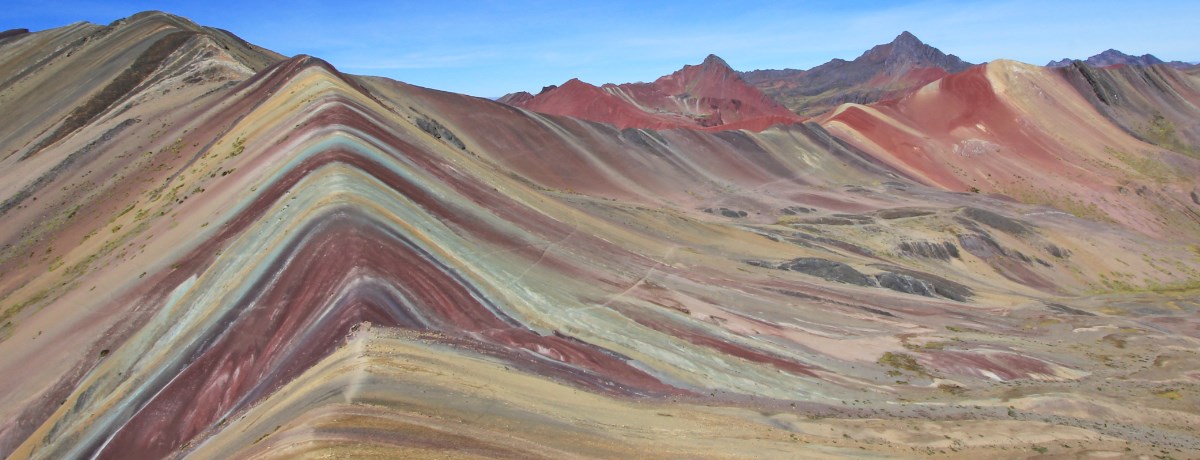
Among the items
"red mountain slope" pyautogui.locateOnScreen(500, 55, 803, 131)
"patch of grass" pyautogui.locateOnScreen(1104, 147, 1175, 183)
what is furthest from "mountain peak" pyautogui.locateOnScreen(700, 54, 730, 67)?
"patch of grass" pyautogui.locateOnScreen(1104, 147, 1175, 183)

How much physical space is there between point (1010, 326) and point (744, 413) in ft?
82.6

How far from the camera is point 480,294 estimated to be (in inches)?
1000

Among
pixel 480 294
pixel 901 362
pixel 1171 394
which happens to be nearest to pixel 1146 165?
pixel 1171 394

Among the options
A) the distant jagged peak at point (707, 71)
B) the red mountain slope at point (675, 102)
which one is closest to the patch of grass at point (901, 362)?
the red mountain slope at point (675, 102)

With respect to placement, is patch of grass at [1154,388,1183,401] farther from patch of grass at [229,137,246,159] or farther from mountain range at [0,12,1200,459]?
patch of grass at [229,137,246,159]

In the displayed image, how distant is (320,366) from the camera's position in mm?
18125

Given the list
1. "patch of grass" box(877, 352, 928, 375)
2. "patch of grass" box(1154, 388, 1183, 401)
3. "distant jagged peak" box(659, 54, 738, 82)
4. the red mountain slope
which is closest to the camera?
"patch of grass" box(1154, 388, 1183, 401)

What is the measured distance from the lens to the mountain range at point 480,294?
1853 centimetres

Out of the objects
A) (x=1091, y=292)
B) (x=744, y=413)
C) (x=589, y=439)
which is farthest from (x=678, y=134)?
(x=589, y=439)

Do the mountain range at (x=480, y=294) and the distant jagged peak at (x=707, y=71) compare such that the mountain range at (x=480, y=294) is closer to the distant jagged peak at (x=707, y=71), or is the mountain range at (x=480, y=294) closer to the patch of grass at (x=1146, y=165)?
the patch of grass at (x=1146, y=165)

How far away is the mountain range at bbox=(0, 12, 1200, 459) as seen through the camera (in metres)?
18.5

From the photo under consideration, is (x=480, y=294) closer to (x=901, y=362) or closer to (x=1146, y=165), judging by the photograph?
(x=901, y=362)

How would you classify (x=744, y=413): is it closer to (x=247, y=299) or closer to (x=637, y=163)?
(x=247, y=299)

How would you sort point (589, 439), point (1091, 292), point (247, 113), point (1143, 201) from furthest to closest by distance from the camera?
point (1143, 201), point (1091, 292), point (247, 113), point (589, 439)
